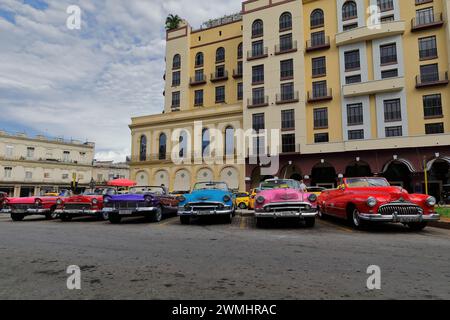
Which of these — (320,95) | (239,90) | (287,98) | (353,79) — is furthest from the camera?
(239,90)

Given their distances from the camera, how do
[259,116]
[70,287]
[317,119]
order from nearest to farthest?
1. [70,287]
2. [317,119]
3. [259,116]

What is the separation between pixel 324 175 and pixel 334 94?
8.53m

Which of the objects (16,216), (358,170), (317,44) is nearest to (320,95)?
(317,44)

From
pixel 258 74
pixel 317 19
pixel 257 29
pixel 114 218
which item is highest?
pixel 257 29

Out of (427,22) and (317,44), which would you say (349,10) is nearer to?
(317,44)

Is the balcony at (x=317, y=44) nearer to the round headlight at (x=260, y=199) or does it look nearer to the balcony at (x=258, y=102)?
the balcony at (x=258, y=102)

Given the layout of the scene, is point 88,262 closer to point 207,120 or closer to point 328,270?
point 328,270

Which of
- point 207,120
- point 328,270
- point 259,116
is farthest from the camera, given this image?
Result: point 207,120

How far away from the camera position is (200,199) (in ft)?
33.0

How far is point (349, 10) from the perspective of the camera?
102ft

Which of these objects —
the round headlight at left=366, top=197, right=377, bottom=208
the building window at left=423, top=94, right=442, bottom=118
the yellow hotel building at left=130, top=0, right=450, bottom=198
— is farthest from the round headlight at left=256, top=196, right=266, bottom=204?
the building window at left=423, top=94, right=442, bottom=118

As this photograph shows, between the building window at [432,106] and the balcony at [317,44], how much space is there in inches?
431
